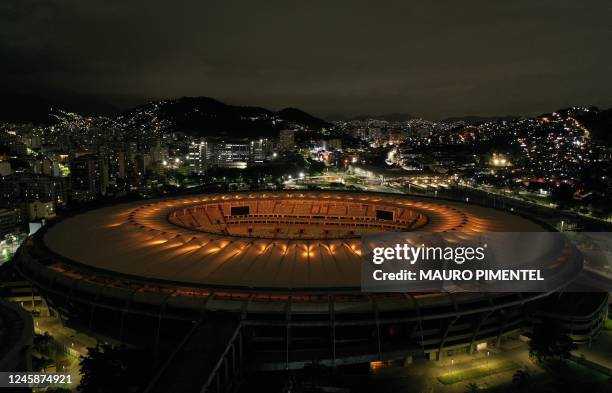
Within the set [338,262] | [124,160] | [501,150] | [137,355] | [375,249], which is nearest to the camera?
[137,355]

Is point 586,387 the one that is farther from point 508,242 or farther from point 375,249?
point 375,249

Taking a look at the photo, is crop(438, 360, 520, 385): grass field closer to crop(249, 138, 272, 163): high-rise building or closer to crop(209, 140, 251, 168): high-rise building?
crop(209, 140, 251, 168): high-rise building

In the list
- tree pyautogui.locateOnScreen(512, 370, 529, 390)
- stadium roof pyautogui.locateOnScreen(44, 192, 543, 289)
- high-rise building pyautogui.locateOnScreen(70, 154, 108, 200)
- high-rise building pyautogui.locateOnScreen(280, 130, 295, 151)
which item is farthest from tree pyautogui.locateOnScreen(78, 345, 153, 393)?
high-rise building pyautogui.locateOnScreen(280, 130, 295, 151)

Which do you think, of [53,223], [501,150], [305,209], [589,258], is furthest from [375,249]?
[501,150]

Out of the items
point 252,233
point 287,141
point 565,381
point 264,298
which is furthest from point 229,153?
point 565,381

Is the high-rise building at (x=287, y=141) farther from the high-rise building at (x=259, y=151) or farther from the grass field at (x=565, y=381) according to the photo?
the grass field at (x=565, y=381)

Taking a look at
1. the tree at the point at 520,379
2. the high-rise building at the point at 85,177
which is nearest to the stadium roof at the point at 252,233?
the tree at the point at 520,379
